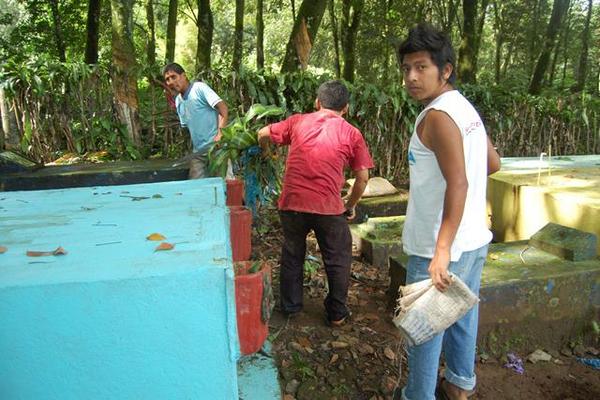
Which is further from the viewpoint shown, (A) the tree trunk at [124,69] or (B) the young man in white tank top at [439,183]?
(A) the tree trunk at [124,69]

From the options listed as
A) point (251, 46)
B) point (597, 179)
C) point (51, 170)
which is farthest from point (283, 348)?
point (251, 46)

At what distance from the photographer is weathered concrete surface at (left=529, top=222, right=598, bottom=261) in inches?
134

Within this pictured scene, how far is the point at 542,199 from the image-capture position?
412 cm

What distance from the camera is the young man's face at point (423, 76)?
6.48 feet

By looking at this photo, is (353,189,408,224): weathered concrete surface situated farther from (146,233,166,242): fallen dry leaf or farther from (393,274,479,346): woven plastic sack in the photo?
(146,233,166,242): fallen dry leaf

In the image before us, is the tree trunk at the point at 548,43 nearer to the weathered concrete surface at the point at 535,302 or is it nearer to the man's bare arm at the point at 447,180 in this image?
the weathered concrete surface at the point at 535,302

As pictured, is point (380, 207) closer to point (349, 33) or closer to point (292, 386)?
point (292, 386)

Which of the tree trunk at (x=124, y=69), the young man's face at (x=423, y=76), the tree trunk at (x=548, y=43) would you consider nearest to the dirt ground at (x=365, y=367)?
the young man's face at (x=423, y=76)

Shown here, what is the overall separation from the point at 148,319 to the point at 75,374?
0.76ft

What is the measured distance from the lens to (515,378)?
9.61 feet

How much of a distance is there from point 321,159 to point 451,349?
147cm

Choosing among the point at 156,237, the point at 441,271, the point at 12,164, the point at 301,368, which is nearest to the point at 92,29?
the point at 12,164

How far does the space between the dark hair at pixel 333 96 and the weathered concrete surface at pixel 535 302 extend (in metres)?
1.16

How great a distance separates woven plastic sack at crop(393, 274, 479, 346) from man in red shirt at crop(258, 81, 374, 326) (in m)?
1.44
